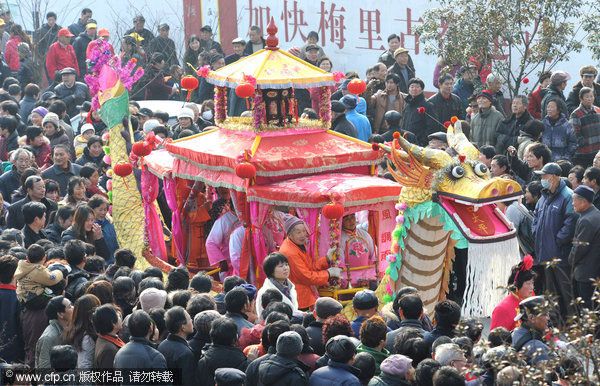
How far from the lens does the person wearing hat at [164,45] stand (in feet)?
60.5

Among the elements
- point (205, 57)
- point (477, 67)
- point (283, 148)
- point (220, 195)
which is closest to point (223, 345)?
point (283, 148)

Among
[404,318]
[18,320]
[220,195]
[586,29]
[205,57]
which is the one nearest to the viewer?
[404,318]

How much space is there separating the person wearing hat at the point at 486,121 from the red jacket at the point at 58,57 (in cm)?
892

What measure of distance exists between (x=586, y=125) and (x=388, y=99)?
3.20 metres

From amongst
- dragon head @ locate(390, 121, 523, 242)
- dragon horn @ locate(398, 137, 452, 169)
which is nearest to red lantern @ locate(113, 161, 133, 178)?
dragon head @ locate(390, 121, 523, 242)

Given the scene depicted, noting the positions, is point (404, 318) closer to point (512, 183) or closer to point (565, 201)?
point (512, 183)

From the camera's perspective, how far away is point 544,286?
9656mm

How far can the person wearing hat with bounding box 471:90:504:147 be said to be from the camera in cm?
1245

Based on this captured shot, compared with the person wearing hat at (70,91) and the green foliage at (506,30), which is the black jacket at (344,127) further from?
the person wearing hat at (70,91)

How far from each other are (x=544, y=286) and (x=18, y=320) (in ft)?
17.5

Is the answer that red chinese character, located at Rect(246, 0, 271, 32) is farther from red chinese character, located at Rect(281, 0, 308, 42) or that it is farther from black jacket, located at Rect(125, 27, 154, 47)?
black jacket, located at Rect(125, 27, 154, 47)

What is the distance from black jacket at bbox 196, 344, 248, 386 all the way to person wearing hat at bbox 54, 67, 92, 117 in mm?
10669

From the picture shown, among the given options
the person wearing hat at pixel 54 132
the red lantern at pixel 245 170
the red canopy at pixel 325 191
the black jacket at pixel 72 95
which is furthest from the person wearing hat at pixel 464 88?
the black jacket at pixel 72 95

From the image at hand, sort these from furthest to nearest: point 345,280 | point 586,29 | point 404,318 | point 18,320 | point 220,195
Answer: point 586,29, point 220,195, point 345,280, point 18,320, point 404,318
